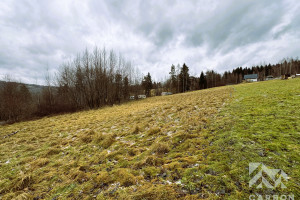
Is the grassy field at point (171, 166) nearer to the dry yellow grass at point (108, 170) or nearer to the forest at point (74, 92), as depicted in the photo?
the dry yellow grass at point (108, 170)

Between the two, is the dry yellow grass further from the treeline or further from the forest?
the treeline

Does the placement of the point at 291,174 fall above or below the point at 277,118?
below

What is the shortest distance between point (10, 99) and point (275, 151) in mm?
26578

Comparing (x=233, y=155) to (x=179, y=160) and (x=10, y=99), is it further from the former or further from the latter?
(x=10, y=99)

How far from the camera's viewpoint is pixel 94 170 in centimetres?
311

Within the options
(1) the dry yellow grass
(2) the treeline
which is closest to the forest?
(1) the dry yellow grass

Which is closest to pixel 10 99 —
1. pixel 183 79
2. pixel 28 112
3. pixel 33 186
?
pixel 28 112

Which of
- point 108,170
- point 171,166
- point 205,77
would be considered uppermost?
point 205,77

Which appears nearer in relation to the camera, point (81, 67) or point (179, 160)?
point (179, 160)

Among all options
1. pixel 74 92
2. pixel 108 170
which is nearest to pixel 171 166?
pixel 108 170

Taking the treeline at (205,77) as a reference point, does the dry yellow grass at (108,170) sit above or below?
below

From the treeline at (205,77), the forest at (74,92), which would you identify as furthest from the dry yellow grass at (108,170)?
the treeline at (205,77)

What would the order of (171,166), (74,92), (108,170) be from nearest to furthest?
1. (171,166)
2. (108,170)
3. (74,92)

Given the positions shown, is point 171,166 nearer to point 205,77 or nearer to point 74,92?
point 74,92
